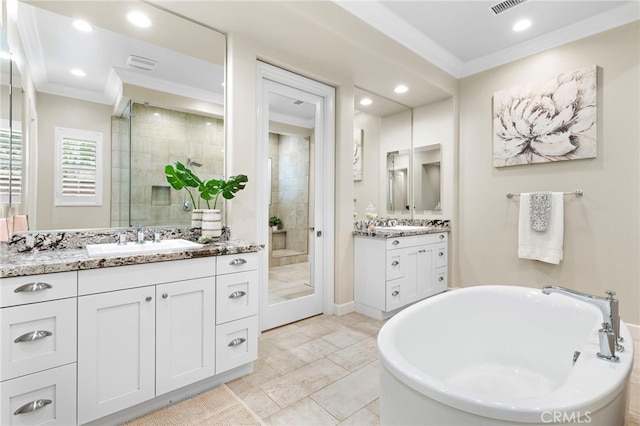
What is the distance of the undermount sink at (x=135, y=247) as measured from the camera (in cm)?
163

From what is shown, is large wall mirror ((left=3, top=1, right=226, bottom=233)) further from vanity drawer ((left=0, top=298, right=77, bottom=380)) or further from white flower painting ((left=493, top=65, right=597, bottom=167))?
white flower painting ((left=493, top=65, right=597, bottom=167))

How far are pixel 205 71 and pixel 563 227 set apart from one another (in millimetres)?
3500

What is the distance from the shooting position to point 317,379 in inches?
78.0

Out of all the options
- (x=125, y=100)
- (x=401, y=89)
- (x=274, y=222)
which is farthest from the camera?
(x=401, y=89)

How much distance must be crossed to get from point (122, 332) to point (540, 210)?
141 inches

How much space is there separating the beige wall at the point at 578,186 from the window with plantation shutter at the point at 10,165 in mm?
4009

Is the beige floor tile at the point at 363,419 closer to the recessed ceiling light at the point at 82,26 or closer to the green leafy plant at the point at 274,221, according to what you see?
the green leafy plant at the point at 274,221

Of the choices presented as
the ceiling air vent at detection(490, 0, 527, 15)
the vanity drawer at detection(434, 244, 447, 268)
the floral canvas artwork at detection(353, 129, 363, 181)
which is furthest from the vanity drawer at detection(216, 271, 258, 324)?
the ceiling air vent at detection(490, 0, 527, 15)

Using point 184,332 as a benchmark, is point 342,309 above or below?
below

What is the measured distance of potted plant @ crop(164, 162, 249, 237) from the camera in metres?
2.13

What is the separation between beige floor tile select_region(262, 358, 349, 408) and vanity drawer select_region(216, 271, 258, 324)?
47 centimetres

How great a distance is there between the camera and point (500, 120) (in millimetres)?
3381

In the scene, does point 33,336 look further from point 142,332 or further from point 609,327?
point 609,327

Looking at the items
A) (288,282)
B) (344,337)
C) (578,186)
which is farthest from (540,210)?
(288,282)
